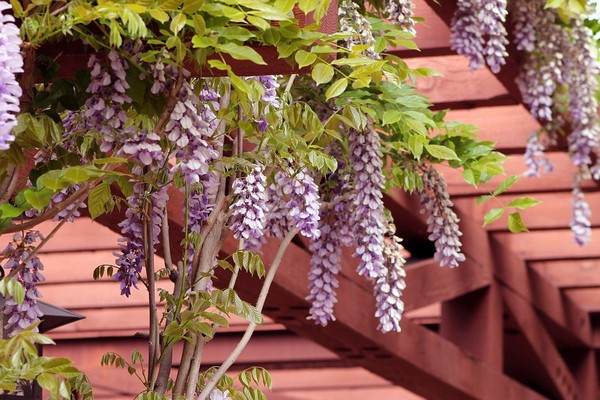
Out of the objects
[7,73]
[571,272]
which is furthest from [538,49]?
[571,272]

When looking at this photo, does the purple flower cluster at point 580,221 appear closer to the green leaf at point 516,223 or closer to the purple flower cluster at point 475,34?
the purple flower cluster at point 475,34

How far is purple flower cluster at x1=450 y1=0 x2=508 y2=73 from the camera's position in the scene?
357 cm

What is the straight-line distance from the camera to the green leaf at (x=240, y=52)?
5.79ft

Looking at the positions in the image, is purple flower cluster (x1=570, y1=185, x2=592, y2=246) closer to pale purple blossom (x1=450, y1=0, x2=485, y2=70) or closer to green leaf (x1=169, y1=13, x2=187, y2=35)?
pale purple blossom (x1=450, y1=0, x2=485, y2=70)

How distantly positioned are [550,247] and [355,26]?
424 cm

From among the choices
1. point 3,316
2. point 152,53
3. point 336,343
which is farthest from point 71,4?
point 336,343

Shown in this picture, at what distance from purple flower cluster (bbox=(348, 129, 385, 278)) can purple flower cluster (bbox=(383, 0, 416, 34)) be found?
0.26m

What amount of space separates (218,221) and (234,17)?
726mm

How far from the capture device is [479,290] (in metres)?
5.98

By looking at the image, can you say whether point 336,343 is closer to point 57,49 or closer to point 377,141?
point 377,141

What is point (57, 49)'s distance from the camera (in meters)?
1.93

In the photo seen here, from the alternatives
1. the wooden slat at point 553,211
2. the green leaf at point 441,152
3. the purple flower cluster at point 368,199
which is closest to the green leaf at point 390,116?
the green leaf at point 441,152

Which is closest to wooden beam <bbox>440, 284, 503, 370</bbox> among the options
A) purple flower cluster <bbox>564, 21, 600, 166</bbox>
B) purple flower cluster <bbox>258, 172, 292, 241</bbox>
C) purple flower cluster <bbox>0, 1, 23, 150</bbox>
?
purple flower cluster <bbox>564, 21, 600, 166</bbox>

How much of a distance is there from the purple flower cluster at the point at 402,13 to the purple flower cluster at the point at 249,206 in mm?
744
